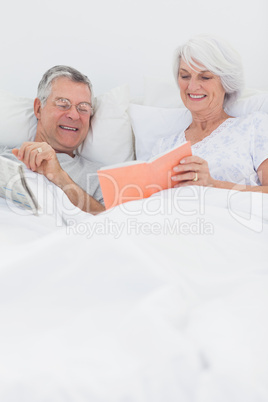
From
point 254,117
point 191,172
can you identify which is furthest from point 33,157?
point 254,117

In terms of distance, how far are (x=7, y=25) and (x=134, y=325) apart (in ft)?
6.85

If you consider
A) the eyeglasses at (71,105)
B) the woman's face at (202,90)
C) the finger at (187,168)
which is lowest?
the finger at (187,168)

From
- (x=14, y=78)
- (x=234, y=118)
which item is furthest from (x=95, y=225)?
(x=14, y=78)

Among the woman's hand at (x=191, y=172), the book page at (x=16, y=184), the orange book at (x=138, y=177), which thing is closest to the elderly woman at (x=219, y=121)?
the woman's hand at (x=191, y=172)

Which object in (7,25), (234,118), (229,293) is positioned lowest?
(229,293)

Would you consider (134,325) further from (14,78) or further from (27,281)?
(14,78)

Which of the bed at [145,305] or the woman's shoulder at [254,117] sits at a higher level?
the woman's shoulder at [254,117]

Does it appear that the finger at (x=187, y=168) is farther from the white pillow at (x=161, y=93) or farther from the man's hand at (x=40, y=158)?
the white pillow at (x=161, y=93)

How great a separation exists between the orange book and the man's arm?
0.39m

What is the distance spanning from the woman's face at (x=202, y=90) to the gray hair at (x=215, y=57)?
2cm

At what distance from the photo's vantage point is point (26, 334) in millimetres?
634

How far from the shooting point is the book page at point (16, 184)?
49.4 inches

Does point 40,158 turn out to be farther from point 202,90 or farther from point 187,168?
point 202,90

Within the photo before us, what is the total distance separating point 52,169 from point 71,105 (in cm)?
40
